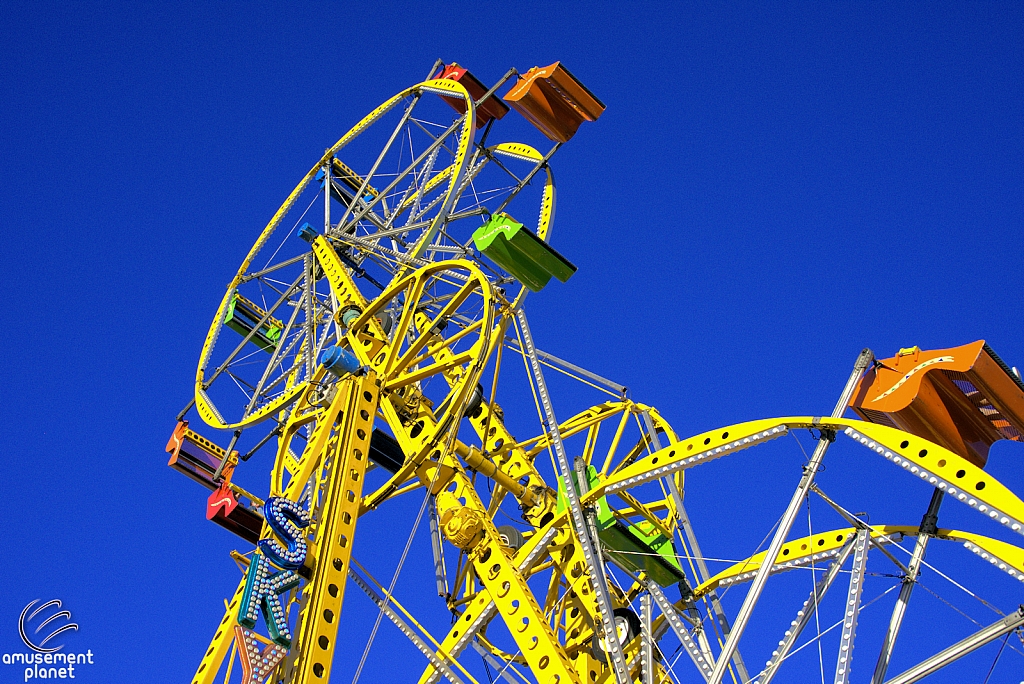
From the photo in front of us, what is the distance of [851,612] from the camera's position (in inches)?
441

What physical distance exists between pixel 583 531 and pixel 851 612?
375 centimetres

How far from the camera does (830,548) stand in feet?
43.3

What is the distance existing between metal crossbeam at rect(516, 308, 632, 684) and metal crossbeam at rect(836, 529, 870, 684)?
274 centimetres

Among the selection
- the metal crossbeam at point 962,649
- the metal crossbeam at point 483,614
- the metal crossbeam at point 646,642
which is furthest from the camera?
the metal crossbeam at point 483,614

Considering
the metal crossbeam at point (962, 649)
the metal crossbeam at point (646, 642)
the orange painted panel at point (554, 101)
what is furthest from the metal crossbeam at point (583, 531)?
the orange painted panel at point (554, 101)

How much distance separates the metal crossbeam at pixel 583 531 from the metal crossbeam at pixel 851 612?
2.74 m

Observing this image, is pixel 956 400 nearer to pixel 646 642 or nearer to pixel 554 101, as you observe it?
pixel 646 642

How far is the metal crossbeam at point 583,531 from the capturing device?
42.6 ft

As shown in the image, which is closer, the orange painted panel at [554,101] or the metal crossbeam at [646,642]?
the metal crossbeam at [646,642]

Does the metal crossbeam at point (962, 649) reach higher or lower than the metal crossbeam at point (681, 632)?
lower

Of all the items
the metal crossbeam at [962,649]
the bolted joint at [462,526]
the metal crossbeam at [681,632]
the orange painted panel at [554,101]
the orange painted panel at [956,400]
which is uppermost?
the orange painted panel at [554,101]

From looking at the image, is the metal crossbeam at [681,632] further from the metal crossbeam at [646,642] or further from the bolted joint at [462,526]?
the bolted joint at [462,526]

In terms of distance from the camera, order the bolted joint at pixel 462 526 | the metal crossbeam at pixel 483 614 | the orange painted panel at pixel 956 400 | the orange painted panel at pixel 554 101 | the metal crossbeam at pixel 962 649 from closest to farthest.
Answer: the metal crossbeam at pixel 962 649 → the orange painted panel at pixel 956 400 → the metal crossbeam at pixel 483 614 → the bolted joint at pixel 462 526 → the orange painted panel at pixel 554 101

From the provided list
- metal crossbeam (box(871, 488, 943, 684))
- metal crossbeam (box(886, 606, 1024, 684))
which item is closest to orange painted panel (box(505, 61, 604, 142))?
metal crossbeam (box(871, 488, 943, 684))
